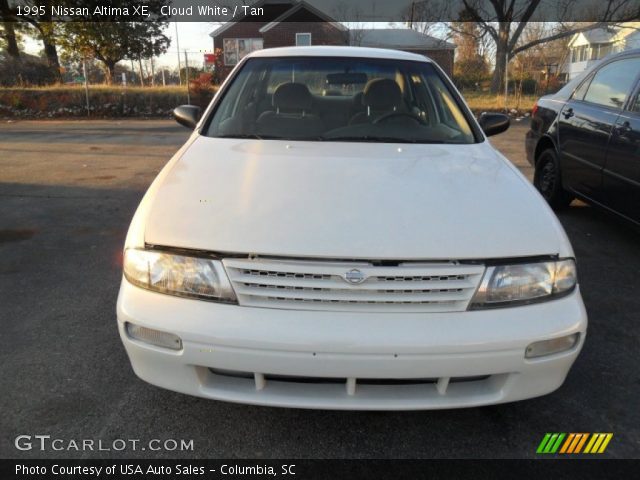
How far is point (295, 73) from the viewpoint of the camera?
139 inches

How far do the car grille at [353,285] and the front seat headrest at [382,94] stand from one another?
1.71 meters

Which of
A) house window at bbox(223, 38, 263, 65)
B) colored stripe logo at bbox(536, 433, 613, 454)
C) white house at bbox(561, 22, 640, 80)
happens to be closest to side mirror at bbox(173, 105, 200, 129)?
colored stripe logo at bbox(536, 433, 613, 454)

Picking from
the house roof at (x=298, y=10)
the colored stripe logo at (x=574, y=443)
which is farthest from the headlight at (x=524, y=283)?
the house roof at (x=298, y=10)

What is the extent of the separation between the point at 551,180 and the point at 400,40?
30.8m

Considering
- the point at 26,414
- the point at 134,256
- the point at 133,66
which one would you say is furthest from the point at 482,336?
the point at 133,66

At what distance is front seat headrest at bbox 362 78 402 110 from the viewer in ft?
11.0

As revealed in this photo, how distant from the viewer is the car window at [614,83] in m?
4.28

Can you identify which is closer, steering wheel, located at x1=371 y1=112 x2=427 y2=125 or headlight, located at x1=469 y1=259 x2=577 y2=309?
headlight, located at x1=469 y1=259 x2=577 y2=309

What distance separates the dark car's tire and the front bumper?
3.69 metres

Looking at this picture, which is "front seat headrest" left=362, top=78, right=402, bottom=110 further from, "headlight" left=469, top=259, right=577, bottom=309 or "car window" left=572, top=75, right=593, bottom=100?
"car window" left=572, top=75, right=593, bottom=100

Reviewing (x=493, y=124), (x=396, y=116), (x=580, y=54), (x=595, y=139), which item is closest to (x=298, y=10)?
(x=595, y=139)

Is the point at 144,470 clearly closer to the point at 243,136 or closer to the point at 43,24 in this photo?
the point at 243,136

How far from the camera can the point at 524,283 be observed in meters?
1.99

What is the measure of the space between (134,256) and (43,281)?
2.10 m
